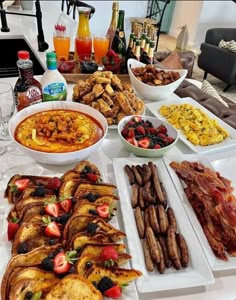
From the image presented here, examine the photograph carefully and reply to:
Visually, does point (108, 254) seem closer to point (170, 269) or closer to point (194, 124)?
point (170, 269)

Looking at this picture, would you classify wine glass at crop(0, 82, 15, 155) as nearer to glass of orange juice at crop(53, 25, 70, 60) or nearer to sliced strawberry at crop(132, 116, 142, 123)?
sliced strawberry at crop(132, 116, 142, 123)

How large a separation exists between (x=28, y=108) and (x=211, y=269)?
0.89 meters

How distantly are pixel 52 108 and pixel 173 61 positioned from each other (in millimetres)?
1739

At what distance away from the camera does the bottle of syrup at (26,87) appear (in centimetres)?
127

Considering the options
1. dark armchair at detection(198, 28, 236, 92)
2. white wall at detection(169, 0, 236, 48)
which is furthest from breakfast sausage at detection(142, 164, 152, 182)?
white wall at detection(169, 0, 236, 48)

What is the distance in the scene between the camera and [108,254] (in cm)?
76

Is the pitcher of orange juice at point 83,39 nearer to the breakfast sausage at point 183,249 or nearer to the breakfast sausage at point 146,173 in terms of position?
the breakfast sausage at point 146,173

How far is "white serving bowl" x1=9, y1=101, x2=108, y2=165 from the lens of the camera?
1.06 metres

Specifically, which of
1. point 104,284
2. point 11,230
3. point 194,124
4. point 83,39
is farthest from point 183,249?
point 83,39

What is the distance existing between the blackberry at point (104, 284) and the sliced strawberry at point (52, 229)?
18 centimetres

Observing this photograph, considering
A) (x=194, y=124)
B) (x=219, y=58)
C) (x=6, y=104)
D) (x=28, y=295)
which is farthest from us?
(x=219, y=58)

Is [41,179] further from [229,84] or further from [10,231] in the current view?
[229,84]

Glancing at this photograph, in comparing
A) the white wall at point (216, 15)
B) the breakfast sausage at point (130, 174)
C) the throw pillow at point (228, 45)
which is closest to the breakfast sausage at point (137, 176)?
the breakfast sausage at point (130, 174)

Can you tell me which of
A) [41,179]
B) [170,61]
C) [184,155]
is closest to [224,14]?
[170,61]
